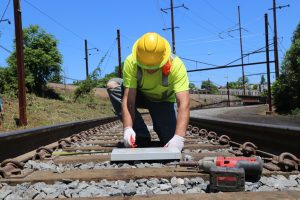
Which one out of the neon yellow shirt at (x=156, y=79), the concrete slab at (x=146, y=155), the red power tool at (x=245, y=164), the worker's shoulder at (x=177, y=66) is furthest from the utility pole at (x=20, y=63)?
the red power tool at (x=245, y=164)

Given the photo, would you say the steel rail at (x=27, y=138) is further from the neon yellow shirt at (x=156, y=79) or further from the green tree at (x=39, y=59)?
the green tree at (x=39, y=59)

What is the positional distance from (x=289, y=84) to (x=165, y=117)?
33216mm

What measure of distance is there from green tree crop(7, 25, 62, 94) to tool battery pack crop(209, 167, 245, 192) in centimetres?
3939

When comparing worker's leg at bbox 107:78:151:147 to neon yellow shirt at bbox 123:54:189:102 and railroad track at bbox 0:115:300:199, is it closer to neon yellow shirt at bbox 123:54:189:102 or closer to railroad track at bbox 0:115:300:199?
neon yellow shirt at bbox 123:54:189:102

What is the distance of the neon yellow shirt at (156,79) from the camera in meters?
4.60

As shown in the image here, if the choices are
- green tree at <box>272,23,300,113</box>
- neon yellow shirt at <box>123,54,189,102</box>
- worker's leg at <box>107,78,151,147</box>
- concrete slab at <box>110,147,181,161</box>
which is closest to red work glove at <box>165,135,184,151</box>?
concrete slab at <box>110,147,181,161</box>

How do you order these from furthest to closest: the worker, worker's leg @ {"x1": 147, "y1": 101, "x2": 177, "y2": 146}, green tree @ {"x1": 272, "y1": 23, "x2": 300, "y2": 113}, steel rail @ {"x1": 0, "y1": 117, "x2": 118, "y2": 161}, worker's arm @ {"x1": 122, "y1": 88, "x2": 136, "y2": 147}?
green tree @ {"x1": 272, "y1": 23, "x2": 300, "y2": 113} < worker's leg @ {"x1": 147, "y1": 101, "x2": 177, "y2": 146} < worker's arm @ {"x1": 122, "y1": 88, "x2": 136, "y2": 147} < the worker < steel rail @ {"x1": 0, "y1": 117, "x2": 118, "y2": 161}

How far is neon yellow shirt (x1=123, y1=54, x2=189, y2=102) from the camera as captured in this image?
460 centimetres

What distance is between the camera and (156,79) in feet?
15.5

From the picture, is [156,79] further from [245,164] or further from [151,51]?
[245,164]

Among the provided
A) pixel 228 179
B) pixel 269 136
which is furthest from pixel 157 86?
pixel 228 179

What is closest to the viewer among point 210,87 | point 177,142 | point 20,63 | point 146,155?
point 146,155

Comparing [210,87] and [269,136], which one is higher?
[210,87]

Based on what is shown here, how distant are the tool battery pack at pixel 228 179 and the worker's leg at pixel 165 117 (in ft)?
9.33
